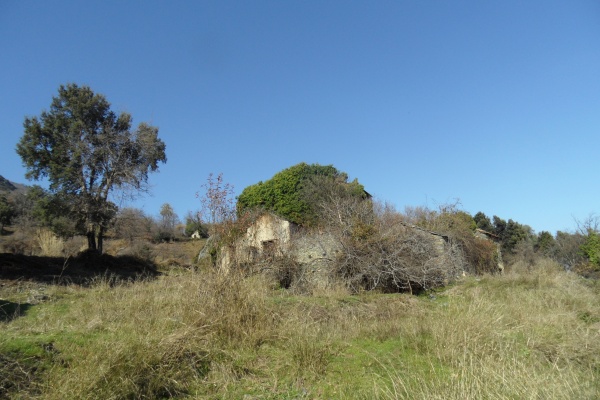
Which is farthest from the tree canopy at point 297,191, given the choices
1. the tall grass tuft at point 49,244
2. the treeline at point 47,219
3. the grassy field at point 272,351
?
the grassy field at point 272,351

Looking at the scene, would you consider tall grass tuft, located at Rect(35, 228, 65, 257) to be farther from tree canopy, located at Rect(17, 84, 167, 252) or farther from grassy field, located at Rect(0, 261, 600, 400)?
grassy field, located at Rect(0, 261, 600, 400)

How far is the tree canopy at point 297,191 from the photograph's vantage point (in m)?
27.9

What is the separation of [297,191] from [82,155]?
13494 mm

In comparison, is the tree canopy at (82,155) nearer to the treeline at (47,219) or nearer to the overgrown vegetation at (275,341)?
the treeline at (47,219)

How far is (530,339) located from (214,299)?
495 centimetres

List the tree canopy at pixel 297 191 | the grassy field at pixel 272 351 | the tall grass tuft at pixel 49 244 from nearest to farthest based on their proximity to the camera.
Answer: the grassy field at pixel 272 351 → the tall grass tuft at pixel 49 244 → the tree canopy at pixel 297 191

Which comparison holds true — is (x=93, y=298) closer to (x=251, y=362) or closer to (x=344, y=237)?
(x=251, y=362)

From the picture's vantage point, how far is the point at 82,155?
23.2 m

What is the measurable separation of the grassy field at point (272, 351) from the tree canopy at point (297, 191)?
18.9 meters

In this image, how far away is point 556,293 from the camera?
11305 millimetres

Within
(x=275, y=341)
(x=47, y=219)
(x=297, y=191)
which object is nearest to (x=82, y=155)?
(x=47, y=219)

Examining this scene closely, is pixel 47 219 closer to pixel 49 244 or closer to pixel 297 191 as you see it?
pixel 49 244

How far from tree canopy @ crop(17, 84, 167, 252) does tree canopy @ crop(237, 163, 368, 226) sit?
846cm

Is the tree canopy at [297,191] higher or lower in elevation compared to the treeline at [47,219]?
higher
